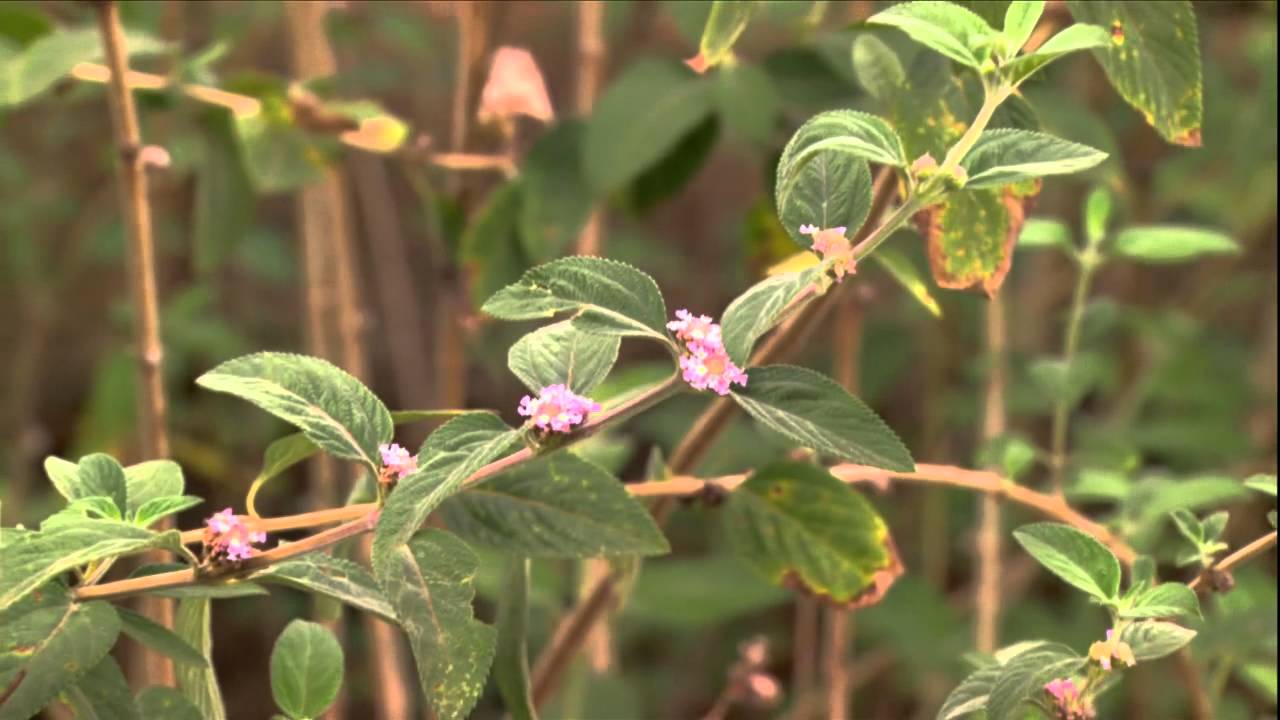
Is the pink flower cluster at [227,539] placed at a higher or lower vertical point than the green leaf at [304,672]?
higher

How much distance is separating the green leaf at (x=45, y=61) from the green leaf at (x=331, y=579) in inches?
10.0

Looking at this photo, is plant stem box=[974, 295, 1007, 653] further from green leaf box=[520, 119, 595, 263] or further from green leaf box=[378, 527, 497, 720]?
green leaf box=[378, 527, 497, 720]

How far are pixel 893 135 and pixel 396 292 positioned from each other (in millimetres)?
828

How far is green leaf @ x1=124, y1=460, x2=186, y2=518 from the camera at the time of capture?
17.1 inches

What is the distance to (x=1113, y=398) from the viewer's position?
1338 millimetres

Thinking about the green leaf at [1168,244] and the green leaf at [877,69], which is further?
the green leaf at [1168,244]

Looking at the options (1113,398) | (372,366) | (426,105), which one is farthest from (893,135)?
(372,366)

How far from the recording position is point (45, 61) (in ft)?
1.90

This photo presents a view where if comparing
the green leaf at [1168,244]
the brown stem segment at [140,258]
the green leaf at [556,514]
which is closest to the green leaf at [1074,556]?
the green leaf at [556,514]

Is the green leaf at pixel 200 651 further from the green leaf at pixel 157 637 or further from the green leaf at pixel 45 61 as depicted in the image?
the green leaf at pixel 45 61

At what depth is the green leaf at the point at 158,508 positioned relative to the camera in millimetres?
406

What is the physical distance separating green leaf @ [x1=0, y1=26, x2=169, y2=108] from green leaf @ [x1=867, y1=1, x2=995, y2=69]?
1.07 feet

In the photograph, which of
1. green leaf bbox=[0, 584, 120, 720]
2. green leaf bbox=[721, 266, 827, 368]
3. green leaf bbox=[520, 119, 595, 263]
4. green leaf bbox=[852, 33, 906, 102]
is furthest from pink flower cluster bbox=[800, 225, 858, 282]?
green leaf bbox=[520, 119, 595, 263]

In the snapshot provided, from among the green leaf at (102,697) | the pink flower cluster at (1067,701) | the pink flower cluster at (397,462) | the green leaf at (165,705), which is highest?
the pink flower cluster at (397,462)
